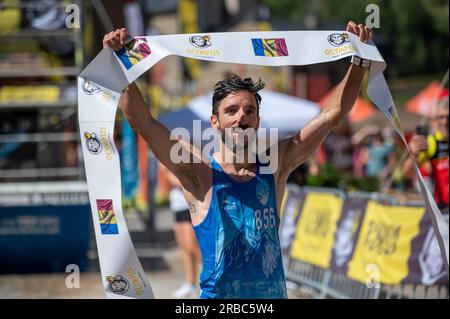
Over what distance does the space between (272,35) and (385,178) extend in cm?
1075

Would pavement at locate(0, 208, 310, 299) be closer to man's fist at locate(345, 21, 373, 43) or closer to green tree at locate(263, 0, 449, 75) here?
man's fist at locate(345, 21, 373, 43)

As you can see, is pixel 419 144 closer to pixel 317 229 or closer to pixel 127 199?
pixel 317 229

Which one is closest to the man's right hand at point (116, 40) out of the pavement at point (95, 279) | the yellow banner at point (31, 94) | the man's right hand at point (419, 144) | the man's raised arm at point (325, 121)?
the man's raised arm at point (325, 121)

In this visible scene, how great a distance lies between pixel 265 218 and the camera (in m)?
3.98

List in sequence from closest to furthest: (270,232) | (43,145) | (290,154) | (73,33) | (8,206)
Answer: (270,232) → (290,154) → (8,206) → (73,33) → (43,145)

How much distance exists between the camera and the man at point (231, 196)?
390 cm

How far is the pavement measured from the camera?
9.84 metres

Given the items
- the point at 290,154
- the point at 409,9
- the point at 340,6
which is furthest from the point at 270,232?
the point at 340,6

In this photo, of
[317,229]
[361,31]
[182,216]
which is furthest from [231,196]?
[317,229]

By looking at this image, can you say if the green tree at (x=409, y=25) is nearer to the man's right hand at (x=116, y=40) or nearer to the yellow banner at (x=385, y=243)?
the yellow banner at (x=385, y=243)

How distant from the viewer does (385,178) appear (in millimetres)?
14695

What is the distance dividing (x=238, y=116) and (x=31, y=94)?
9.02m

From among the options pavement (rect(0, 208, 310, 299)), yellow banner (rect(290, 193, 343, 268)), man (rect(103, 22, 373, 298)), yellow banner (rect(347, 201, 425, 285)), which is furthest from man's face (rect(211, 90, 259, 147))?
yellow banner (rect(290, 193, 343, 268))
